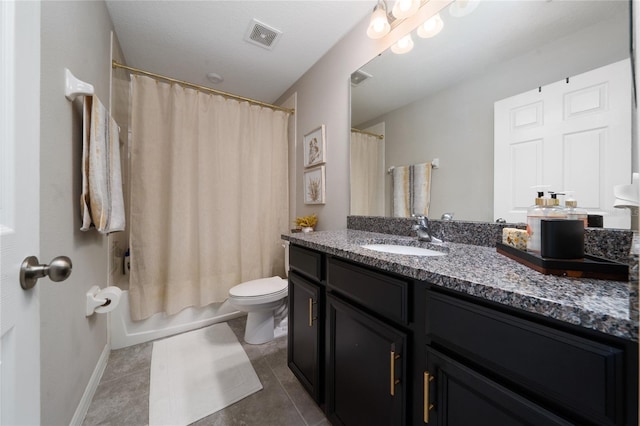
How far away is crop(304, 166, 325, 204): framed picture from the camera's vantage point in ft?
6.39

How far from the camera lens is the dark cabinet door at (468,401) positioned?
0.45 m

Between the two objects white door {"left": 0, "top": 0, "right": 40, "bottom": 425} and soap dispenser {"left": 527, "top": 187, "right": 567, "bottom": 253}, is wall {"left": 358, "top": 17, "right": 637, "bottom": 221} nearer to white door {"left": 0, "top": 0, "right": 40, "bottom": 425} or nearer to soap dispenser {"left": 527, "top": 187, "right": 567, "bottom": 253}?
soap dispenser {"left": 527, "top": 187, "right": 567, "bottom": 253}

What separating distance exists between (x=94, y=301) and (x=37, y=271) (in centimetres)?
107

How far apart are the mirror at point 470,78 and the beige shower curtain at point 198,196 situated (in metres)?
1.12

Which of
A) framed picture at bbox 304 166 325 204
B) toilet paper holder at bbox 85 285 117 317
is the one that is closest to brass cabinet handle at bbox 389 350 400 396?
framed picture at bbox 304 166 325 204

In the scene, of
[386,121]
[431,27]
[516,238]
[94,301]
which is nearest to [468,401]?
[516,238]

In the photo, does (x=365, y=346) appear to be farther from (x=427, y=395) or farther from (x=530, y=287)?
(x=530, y=287)

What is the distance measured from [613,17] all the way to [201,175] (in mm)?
2313

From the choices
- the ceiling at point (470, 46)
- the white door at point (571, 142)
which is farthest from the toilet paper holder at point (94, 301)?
the white door at point (571, 142)

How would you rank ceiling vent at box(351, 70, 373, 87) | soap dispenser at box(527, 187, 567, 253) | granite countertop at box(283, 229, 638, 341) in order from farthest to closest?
ceiling vent at box(351, 70, 373, 87), soap dispenser at box(527, 187, 567, 253), granite countertop at box(283, 229, 638, 341)

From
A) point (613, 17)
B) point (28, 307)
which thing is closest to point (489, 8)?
point (613, 17)

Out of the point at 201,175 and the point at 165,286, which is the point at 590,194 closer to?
the point at 201,175

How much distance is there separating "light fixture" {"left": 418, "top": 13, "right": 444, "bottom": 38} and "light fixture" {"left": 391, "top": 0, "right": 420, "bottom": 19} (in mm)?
90

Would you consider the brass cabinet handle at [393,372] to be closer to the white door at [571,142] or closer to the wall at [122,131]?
the white door at [571,142]
